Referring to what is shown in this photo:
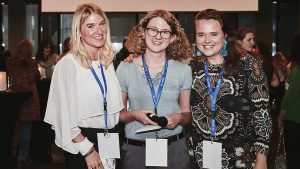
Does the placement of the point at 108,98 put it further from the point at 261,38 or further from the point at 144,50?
the point at 261,38

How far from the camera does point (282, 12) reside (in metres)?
13.4

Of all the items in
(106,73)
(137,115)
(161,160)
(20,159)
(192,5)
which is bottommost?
(20,159)

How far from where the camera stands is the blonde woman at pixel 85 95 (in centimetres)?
222

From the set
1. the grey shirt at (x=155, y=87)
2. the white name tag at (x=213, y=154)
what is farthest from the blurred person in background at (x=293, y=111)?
the white name tag at (x=213, y=154)

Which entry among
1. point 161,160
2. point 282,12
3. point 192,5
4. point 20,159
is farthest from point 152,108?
point 282,12

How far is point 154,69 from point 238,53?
429 millimetres

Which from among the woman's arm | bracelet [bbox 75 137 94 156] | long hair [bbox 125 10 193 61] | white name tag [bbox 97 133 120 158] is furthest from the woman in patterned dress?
bracelet [bbox 75 137 94 156]

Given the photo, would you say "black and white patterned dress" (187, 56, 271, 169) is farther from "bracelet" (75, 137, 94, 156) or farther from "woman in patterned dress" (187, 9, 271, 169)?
"bracelet" (75, 137, 94, 156)

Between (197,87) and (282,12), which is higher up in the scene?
(282,12)

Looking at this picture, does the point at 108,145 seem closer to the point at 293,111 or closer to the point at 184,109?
the point at 184,109

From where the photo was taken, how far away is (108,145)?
2297 mm

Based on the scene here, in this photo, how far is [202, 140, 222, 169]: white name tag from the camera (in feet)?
7.27

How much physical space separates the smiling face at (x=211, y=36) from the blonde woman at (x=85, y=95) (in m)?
0.48

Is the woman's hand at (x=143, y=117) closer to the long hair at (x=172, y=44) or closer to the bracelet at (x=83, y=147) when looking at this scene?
the bracelet at (x=83, y=147)
